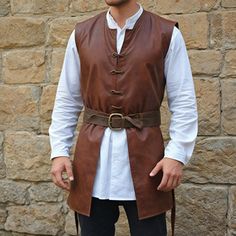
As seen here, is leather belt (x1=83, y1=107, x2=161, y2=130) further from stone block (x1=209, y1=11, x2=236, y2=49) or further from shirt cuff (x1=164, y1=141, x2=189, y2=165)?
stone block (x1=209, y1=11, x2=236, y2=49)

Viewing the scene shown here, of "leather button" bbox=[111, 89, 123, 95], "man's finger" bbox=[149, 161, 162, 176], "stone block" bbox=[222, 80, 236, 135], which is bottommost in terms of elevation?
"man's finger" bbox=[149, 161, 162, 176]

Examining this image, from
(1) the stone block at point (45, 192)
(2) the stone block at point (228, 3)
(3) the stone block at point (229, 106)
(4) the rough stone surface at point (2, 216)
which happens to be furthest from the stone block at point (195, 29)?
(4) the rough stone surface at point (2, 216)

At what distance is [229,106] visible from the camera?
8.55 feet

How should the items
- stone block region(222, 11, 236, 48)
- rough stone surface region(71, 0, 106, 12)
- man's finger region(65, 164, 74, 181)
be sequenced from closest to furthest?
man's finger region(65, 164, 74, 181) → stone block region(222, 11, 236, 48) → rough stone surface region(71, 0, 106, 12)

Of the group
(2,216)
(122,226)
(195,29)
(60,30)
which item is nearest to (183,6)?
(195,29)

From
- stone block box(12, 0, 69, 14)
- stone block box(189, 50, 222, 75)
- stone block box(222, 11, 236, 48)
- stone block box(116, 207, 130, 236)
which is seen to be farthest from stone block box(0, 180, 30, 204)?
stone block box(222, 11, 236, 48)

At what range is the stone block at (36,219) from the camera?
3039mm

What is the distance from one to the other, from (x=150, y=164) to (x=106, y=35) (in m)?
0.54

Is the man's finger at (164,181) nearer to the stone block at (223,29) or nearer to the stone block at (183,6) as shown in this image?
the stone block at (223,29)

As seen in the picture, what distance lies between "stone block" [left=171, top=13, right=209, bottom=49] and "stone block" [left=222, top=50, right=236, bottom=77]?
14 centimetres

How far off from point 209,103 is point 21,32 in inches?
50.3

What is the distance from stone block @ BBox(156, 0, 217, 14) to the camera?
2607 millimetres

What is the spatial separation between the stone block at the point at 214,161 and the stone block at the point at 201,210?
0.22ft

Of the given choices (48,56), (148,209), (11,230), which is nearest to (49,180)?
(11,230)
